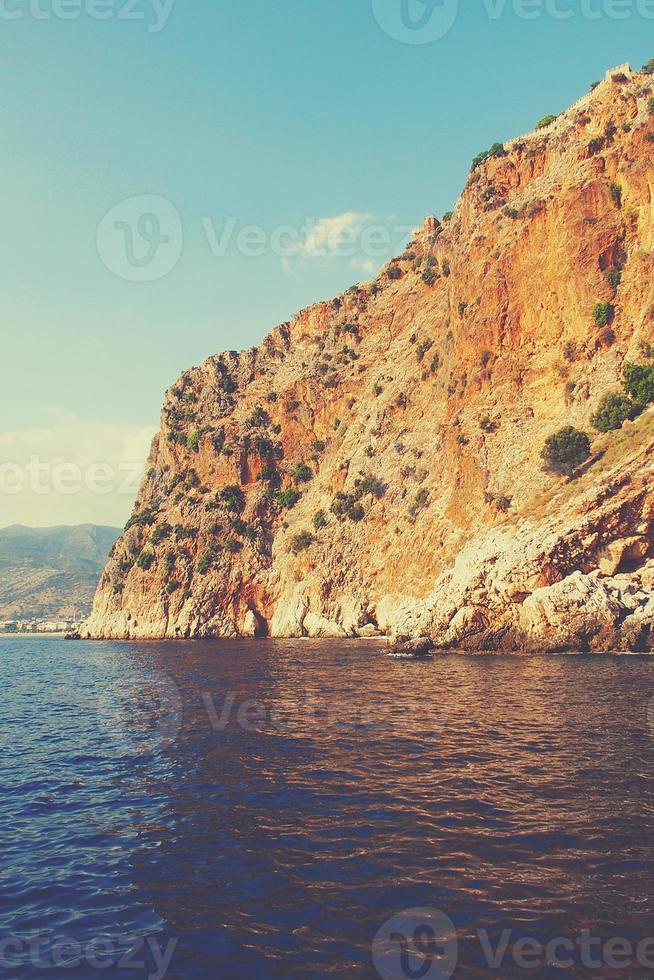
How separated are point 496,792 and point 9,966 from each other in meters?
10.3

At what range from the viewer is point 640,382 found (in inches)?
1984

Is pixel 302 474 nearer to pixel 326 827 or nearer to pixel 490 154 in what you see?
pixel 490 154

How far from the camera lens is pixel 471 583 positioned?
46.3 metres

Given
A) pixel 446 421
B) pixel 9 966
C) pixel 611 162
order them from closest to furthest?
pixel 9 966 → pixel 611 162 → pixel 446 421

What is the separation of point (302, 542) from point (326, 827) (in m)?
69.1

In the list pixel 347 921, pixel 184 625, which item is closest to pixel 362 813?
pixel 347 921

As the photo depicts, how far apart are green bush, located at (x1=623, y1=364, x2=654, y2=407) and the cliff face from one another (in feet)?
10.2

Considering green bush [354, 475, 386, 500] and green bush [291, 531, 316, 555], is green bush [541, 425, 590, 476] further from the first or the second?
green bush [291, 531, 316, 555]

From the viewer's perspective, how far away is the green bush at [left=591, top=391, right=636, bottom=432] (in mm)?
50906

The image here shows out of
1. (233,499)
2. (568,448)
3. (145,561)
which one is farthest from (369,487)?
(145,561)

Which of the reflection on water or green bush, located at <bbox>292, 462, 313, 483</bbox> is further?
green bush, located at <bbox>292, 462, 313, 483</bbox>

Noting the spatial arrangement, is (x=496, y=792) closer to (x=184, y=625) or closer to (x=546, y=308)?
(x=546, y=308)

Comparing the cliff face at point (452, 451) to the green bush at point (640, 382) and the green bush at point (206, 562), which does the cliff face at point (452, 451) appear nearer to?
the green bush at point (206, 562)

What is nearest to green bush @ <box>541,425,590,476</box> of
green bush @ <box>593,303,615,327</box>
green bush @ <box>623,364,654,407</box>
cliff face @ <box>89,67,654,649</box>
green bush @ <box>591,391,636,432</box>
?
cliff face @ <box>89,67,654,649</box>
